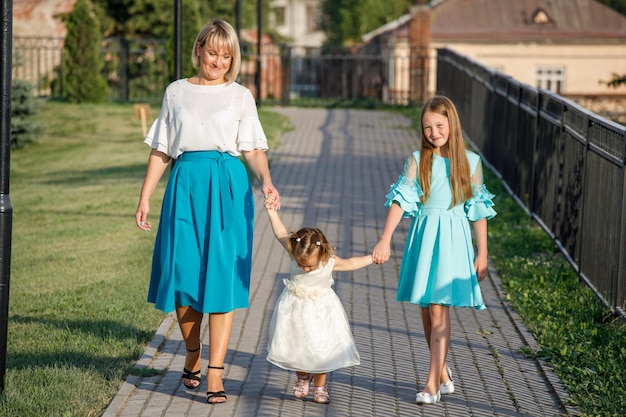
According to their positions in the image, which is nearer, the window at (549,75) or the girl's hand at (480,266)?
the girl's hand at (480,266)

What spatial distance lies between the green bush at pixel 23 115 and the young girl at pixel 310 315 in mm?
17023

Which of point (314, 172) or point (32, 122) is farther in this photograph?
point (32, 122)

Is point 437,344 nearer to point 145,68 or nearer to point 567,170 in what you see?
point 567,170

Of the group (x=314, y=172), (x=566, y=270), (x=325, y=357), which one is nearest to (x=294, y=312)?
(x=325, y=357)

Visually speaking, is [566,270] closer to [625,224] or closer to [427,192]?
[625,224]

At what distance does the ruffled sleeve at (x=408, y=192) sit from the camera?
564 cm

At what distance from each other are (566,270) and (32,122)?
1529 centimetres

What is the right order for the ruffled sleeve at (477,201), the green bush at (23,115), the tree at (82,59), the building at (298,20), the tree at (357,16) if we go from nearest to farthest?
the ruffled sleeve at (477,201), the green bush at (23,115), the tree at (82,59), the tree at (357,16), the building at (298,20)

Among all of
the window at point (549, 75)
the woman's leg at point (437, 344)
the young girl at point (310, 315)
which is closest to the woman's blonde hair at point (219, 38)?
the young girl at point (310, 315)

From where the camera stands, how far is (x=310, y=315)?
5523mm

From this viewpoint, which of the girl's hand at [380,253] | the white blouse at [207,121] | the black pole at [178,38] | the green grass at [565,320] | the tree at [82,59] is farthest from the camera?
the tree at [82,59]

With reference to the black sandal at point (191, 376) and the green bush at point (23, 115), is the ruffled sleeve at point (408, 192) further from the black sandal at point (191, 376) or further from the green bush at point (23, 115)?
the green bush at point (23, 115)

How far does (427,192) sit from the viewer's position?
5.66m

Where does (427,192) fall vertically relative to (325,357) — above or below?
above
